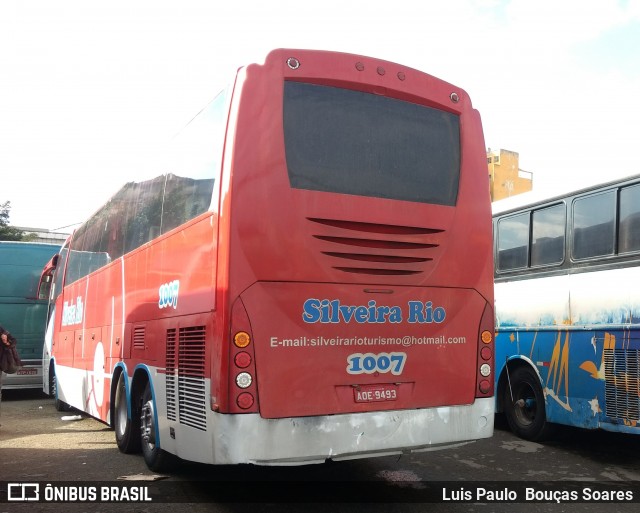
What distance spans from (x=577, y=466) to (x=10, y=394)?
14.3 meters

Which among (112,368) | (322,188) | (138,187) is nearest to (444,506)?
→ (322,188)

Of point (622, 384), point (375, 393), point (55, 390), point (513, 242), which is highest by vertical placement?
point (513, 242)

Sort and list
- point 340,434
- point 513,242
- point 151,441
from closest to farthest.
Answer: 1. point 340,434
2. point 151,441
3. point 513,242

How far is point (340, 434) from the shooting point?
4.54 metres

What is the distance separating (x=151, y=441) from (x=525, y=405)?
16.4 feet

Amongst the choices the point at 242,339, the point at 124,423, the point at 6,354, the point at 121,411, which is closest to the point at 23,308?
the point at 6,354

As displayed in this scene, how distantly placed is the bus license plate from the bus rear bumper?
0.11m

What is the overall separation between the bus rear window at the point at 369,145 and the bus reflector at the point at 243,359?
133 cm

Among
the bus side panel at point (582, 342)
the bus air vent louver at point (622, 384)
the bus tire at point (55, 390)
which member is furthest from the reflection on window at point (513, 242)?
the bus tire at point (55, 390)

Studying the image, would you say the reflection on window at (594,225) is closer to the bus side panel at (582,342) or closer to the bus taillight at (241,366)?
the bus side panel at (582,342)

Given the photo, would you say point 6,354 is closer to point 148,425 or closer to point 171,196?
point 148,425

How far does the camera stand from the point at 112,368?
7629mm

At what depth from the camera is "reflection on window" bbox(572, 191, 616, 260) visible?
22.6 feet

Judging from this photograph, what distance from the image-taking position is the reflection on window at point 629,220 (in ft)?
21.3
